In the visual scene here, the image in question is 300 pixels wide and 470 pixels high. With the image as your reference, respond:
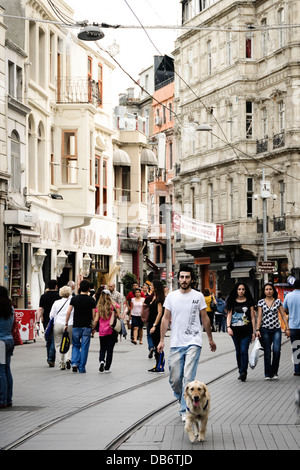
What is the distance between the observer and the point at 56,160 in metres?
35.2

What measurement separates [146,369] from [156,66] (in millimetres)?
64079

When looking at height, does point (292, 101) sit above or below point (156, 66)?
below

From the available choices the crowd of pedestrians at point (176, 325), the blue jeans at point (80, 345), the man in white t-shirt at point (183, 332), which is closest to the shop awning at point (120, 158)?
the crowd of pedestrians at point (176, 325)

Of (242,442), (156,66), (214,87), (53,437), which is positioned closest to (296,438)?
(242,442)

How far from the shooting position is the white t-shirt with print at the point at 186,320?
1169 cm

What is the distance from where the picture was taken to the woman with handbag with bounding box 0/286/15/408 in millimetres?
13297

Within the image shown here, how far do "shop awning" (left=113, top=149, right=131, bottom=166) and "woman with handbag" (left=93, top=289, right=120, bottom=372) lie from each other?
91.1ft

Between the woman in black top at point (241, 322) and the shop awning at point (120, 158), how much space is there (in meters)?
29.5

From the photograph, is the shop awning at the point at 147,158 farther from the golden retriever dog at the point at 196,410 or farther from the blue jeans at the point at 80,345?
the golden retriever dog at the point at 196,410

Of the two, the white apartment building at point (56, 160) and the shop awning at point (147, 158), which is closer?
the white apartment building at point (56, 160)

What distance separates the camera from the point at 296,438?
33.5ft
